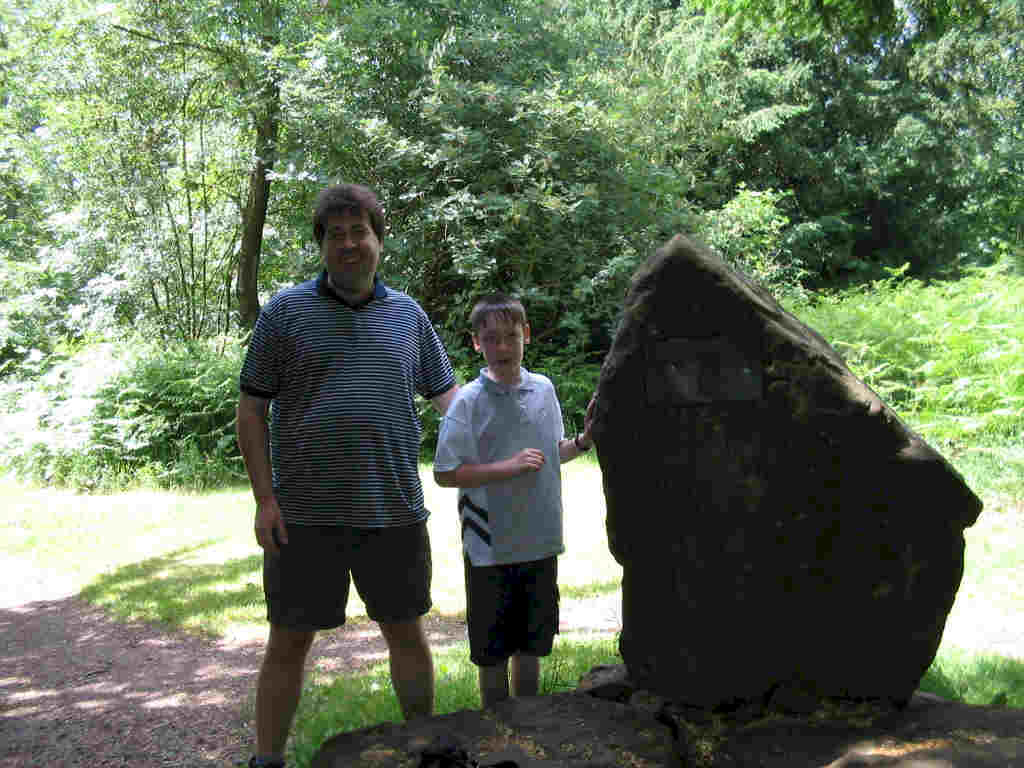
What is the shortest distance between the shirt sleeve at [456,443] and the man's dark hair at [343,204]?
0.72 metres

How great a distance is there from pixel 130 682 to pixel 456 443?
306 cm

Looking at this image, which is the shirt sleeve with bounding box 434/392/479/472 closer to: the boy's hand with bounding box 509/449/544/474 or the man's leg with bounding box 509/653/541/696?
the boy's hand with bounding box 509/449/544/474

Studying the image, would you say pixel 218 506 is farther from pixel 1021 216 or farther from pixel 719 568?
pixel 1021 216

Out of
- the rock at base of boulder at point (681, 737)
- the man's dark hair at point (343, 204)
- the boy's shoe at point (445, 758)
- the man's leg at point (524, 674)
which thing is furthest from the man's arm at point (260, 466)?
the man's leg at point (524, 674)

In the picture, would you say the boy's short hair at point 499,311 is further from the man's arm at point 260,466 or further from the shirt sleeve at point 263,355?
the man's arm at point 260,466

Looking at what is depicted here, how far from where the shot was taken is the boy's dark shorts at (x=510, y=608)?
3.37 metres

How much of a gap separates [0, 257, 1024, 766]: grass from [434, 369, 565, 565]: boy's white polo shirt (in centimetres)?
111

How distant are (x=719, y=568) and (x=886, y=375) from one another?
763 centimetres

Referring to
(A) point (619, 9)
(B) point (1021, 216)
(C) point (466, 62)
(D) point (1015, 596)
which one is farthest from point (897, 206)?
(D) point (1015, 596)

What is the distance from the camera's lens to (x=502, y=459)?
3402 millimetres

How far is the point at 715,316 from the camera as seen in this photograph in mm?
3201

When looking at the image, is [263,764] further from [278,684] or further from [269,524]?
[269,524]

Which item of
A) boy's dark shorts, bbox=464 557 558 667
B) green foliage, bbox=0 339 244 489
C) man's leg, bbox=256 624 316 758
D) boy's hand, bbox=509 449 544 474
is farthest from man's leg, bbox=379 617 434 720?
green foliage, bbox=0 339 244 489

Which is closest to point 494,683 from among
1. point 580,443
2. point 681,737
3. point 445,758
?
point 445,758
